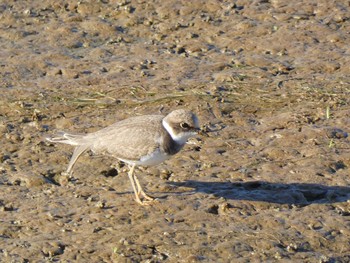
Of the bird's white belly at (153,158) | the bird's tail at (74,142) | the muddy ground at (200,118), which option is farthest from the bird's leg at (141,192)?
the bird's tail at (74,142)

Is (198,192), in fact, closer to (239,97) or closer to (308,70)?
(239,97)

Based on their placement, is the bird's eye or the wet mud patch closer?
the bird's eye

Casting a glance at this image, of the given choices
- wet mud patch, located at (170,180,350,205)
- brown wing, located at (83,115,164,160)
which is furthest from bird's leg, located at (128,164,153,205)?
wet mud patch, located at (170,180,350,205)

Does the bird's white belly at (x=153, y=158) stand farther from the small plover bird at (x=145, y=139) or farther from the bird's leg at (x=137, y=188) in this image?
the bird's leg at (x=137, y=188)

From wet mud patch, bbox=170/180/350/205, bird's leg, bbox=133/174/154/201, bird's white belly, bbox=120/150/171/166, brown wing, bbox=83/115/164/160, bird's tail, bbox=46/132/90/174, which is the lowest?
wet mud patch, bbox=170/180/350/205

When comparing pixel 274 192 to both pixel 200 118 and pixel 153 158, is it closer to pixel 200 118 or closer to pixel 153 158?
pixel 153 158

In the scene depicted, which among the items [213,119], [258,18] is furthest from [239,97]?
[258,18]

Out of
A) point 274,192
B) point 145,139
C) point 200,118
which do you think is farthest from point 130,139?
point 200,118

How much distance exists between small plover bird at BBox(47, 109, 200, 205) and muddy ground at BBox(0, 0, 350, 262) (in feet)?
1.49

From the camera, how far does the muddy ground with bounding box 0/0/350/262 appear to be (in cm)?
874

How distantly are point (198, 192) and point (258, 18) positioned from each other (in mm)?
5158

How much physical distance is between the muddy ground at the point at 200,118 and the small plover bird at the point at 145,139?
0.45 m

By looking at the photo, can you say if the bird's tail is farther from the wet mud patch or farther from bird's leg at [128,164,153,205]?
the wet mud patch

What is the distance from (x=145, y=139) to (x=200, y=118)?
2.21 metres
